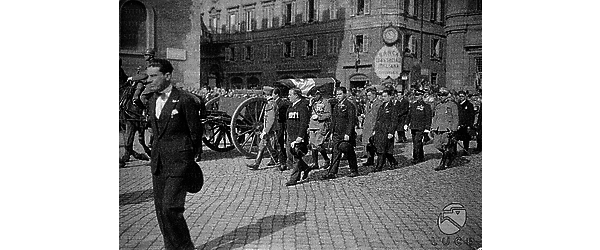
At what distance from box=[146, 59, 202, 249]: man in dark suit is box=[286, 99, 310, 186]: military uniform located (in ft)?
2.60

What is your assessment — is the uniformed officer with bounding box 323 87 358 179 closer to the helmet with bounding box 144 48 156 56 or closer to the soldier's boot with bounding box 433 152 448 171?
the soldier's boot with bounding box 433 152 448 171

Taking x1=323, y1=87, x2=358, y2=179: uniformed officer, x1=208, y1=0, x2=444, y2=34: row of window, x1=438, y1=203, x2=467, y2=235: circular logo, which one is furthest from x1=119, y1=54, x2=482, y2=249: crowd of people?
x1=208, y1=0, x2=444, y2=34: row of window

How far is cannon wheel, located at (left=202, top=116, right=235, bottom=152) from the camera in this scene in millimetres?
5008

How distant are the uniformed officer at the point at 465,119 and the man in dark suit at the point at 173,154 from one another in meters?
2.09

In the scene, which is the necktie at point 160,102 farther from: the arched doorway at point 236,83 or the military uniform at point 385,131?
the military uniform at point 385,131

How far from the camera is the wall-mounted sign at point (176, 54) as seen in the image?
4910 mm

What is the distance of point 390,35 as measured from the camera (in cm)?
527

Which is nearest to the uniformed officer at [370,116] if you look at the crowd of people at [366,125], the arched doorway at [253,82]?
the crowd of people at [366,125]

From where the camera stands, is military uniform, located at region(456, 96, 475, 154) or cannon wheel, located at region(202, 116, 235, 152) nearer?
cannon wheel, located at region(202, 116, 235, 152)

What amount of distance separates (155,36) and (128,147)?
34.2 inches

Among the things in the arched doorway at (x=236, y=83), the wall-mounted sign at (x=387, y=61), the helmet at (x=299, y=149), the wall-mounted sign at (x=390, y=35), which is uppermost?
the wall-mounted sign at (x=390, y=35)
